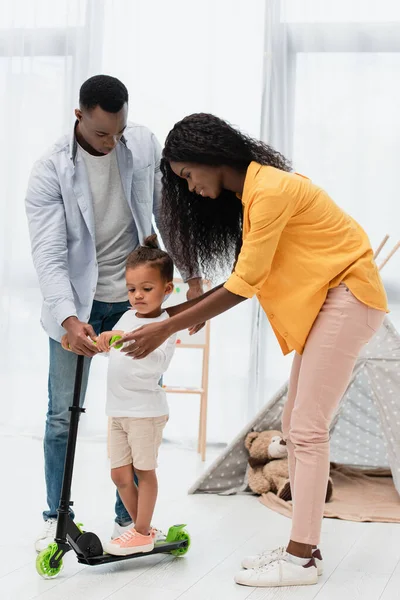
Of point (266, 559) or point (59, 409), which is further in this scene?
point (59, 409)

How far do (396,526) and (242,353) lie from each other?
1.59 metres

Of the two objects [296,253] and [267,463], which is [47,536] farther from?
[267,463]

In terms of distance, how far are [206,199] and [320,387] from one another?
586 millimetres

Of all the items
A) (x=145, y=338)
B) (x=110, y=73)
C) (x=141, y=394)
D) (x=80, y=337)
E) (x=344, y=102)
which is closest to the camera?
(x=145, y=338)

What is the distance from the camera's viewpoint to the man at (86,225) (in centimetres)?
214

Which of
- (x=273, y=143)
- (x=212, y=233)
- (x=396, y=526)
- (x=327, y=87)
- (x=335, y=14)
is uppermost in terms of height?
(x=335, y=14)

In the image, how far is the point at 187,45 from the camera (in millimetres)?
4215

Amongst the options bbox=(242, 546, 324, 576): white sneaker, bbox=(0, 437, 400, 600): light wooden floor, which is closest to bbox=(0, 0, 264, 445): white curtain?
bbox=(0, 437, 400, 600): light wooden floor

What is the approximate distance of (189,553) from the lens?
2.31 meters

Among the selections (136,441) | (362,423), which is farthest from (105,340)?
(362,423)

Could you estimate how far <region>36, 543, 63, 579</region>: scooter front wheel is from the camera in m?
2.01

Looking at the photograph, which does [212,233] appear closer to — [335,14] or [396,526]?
[396,526]

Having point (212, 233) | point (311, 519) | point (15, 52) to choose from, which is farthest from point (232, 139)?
point (15, 52)

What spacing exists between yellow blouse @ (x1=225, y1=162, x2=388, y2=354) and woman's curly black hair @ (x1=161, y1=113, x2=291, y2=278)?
3.1 inches
